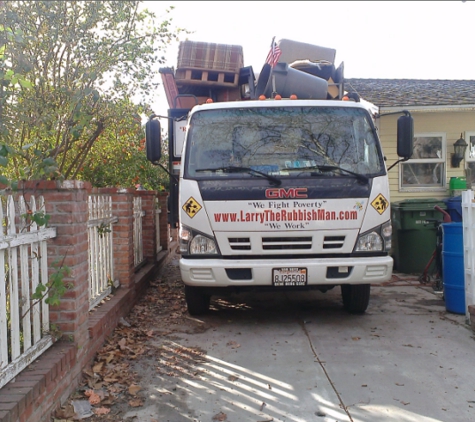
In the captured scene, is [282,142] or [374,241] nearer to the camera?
[374,241]

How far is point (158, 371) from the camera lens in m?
4.24

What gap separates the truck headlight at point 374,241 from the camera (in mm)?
5270

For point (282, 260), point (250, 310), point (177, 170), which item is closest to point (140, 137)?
point (177, 170)

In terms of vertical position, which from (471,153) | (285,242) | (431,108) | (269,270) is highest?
(431,108)

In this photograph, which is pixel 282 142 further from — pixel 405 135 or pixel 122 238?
pixel 122 238

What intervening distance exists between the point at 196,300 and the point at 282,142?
2.07 meters

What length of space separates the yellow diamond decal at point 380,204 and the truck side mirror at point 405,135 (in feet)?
2.58

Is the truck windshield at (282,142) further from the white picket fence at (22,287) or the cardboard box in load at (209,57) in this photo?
the white picket fence at (22,287)

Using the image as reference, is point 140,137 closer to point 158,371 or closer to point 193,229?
point 193,229

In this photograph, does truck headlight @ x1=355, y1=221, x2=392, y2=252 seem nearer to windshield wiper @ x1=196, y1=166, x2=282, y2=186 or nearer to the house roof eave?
windshield wiper @ x1=196, y1=166, x2=282, y2=186

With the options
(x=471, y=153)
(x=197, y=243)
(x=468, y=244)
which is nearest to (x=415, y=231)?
(x=471, y=153)

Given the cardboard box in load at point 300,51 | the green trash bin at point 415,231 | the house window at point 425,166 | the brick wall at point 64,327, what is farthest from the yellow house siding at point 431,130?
the brick wall at point 64,327

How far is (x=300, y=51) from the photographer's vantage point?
27.2 feet

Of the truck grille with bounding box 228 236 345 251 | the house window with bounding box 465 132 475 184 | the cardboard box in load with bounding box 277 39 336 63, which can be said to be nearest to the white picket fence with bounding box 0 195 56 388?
the truck grille with bounding box 228 236 345 251
